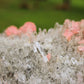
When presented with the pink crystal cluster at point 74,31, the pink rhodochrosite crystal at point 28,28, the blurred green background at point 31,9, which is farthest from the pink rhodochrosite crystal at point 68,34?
the blurred green background at point 31,9

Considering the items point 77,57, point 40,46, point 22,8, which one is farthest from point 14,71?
point 22,8

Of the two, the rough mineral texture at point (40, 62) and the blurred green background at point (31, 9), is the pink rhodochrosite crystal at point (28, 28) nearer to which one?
the rough mineral texture at point (40, 62)

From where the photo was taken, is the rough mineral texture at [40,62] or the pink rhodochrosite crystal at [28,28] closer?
the rough mineral texture at [40,62]

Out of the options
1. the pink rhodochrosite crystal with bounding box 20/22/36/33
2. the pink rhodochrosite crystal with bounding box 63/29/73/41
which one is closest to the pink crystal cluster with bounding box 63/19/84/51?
the pink rhodochrosite crystal with bounding box 63/29/73/41

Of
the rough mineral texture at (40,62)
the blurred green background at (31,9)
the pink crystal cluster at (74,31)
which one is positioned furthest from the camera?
the blurred green background at (31,9)

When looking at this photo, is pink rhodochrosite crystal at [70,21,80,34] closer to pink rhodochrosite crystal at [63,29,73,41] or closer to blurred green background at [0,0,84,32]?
pink rhodochrosite crystal at [63,29,73,41]

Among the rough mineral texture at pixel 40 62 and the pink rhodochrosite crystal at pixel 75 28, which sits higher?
the pink rhodochrosite crystal at pixel 75 28

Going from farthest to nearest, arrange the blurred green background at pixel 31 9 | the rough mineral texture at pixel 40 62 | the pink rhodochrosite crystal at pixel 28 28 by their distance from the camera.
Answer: the blurred green background at pixel 31 9, the pink rhodochrosite crystal at pixel 28 28, the rough mineral texture at pixel 40 62

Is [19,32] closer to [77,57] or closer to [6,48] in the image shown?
[6,48]

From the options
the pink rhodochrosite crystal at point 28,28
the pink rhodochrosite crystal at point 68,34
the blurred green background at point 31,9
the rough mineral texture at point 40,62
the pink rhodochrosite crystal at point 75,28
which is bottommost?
the rough mineral texture at point 40,62
